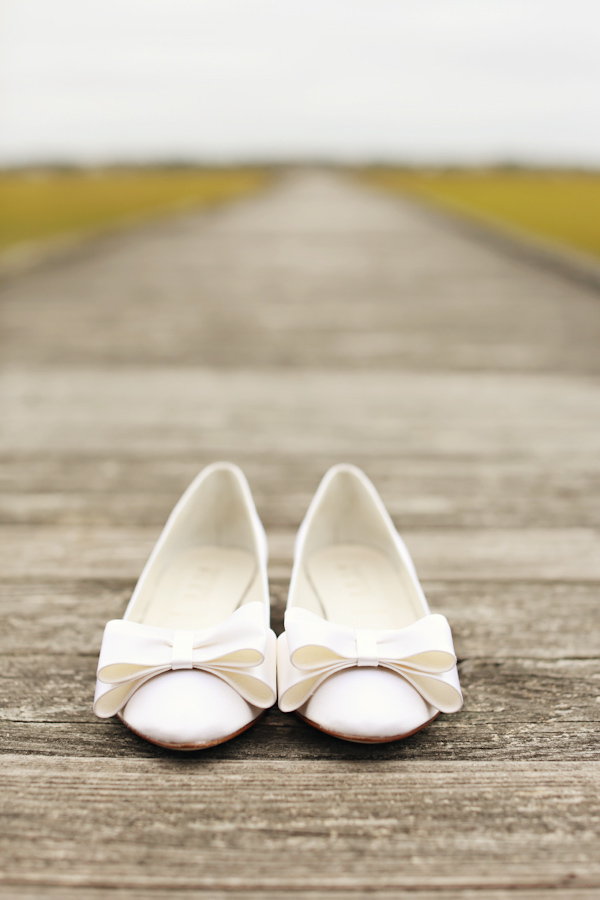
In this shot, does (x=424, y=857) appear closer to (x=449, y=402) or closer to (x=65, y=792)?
(x=65, y=792)

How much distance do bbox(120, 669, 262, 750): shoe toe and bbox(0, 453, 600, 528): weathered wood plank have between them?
2.85 feet

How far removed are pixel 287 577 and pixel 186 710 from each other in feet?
2.06

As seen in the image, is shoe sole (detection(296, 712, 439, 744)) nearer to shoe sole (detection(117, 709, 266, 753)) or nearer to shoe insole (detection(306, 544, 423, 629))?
shoe sole (detection(117, 709, 266, 753))

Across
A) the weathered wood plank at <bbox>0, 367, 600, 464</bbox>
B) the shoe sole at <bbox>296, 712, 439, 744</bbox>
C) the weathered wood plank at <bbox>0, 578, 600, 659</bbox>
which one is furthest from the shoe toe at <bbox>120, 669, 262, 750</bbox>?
the weathered wood plank at <bbox>0, 367, 600, 464</bbox>

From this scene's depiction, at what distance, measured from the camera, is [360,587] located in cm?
135

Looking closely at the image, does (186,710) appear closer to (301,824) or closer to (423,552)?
(301,824)

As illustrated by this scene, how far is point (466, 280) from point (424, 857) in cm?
664

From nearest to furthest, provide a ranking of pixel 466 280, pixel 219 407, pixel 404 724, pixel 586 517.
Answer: pixel 404 724 → pixel 586 517 → pixel 219 407 → pixel 466 280

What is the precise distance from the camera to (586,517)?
6.28 ft

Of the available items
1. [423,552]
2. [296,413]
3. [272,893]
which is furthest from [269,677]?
[296,413]

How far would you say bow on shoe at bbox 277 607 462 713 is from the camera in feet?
3.30

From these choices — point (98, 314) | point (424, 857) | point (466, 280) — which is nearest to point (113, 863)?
point (424, 857)

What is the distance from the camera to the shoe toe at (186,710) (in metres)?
0.97

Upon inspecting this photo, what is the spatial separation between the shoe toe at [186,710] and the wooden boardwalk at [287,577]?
5 centimetres
